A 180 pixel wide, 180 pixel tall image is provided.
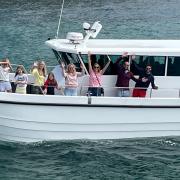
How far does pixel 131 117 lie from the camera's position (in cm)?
1590

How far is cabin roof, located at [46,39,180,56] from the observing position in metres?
16.2

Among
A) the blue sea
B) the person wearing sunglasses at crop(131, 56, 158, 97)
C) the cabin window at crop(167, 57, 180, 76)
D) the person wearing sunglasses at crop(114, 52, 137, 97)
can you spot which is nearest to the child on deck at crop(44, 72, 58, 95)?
the blue sea

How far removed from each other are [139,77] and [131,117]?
125cm

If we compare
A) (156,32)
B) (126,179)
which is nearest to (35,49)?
(156,32)

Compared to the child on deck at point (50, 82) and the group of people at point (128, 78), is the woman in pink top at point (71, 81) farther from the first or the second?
the group of people at point (128, 78)

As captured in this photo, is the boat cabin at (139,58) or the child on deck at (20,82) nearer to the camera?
the child on deck at (20,82)

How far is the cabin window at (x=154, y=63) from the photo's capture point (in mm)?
16328

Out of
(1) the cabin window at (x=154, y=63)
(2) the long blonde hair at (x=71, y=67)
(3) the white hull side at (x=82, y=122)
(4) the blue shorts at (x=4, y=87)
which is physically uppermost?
(1) the cabin window at (x=154, y=63)

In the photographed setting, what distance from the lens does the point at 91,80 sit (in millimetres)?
16031

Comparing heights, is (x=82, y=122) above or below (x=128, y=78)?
below

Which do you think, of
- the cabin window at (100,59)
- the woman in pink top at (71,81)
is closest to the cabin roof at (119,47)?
the cabin window at (100,59)

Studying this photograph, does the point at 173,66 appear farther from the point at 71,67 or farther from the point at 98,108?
the point at 71,67

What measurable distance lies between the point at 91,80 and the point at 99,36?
22.4m

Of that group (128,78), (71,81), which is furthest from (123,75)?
(71,81)
